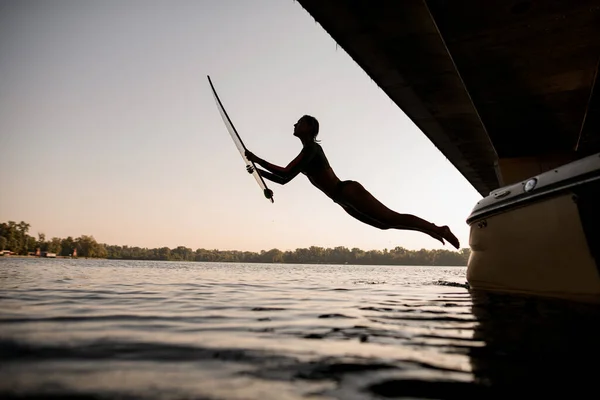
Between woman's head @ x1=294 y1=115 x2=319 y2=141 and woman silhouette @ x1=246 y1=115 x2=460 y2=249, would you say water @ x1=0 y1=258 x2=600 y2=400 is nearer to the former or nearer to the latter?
woman silhouette @ x1=246 y1=115 x2=460 y2=249

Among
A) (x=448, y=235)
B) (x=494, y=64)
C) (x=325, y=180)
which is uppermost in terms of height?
(x=494, y=64)

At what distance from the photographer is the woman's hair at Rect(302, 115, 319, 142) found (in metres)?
6.43

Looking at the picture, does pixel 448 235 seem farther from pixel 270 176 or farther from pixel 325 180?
pixel 270 176

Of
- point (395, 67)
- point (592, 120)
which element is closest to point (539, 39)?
point (395, 67)

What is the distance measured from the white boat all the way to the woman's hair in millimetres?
2813

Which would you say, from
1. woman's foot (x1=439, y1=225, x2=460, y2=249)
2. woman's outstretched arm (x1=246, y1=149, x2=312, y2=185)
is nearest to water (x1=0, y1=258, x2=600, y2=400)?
woman's outstretched arm (x1=246, y1=149, x2=312, y2=185)

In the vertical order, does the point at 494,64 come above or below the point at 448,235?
above

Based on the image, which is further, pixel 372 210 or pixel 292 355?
pixel 372 210

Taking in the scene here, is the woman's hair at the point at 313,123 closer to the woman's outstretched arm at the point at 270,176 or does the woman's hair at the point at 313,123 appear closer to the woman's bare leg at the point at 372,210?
the woman's outstretched arm at the point at 270,176

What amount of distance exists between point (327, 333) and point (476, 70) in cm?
652

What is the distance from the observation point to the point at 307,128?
6379 mm

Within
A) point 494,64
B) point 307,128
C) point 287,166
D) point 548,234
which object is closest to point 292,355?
point 548,234

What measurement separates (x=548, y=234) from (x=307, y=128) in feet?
11.4

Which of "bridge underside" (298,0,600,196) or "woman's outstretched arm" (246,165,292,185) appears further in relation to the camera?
"woman's outstretched arm" (246,165,292,185)
